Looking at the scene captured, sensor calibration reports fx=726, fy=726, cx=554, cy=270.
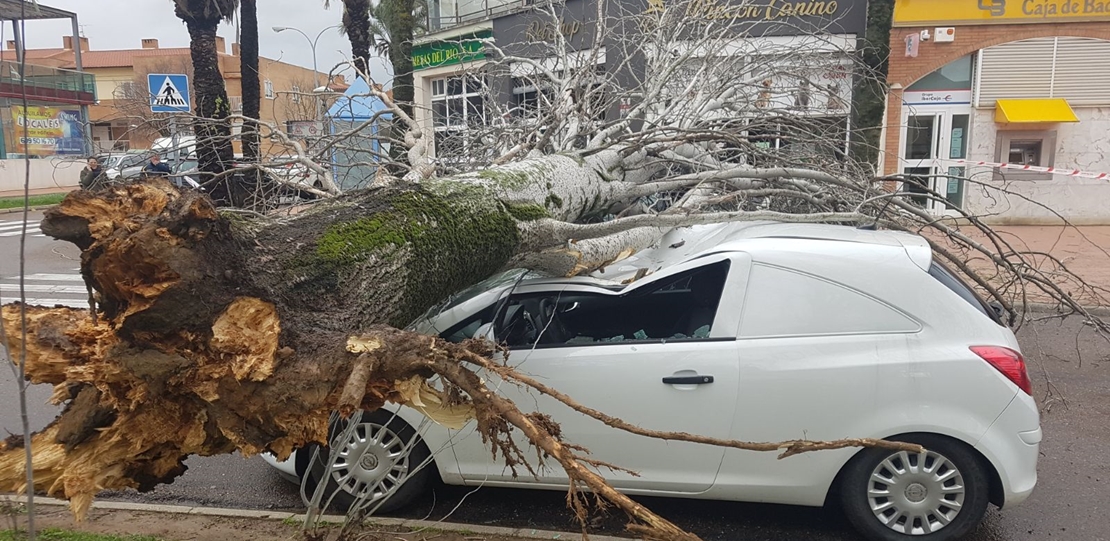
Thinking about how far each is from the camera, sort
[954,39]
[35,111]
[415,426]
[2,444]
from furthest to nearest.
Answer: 1. [35,111]
2. [954,39]
3. [415,426]
4. [2,444]

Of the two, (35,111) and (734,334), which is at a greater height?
(35,111)

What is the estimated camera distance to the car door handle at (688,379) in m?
3.43

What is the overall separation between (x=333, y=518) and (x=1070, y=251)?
41.2 ft

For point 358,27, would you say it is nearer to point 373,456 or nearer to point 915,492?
point 373,456

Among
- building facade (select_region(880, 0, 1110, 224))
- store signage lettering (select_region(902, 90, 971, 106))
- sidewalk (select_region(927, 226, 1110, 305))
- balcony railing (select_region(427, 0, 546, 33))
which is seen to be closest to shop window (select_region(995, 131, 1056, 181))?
building facade (select_region(880, 0, 1110, 224))

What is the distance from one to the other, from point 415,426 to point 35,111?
30220 millimetres

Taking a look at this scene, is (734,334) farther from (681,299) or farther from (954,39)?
(954,39)

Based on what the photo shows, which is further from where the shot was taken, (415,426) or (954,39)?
(954,39)

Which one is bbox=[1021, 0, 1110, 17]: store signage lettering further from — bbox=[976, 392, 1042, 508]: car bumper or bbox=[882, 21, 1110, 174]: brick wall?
bbox=[976, 392, 1042, 508]: car bumper

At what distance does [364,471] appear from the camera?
386 cm

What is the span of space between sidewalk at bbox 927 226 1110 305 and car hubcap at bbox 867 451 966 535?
4768 millimetres

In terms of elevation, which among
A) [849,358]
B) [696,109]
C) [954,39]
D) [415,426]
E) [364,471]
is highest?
[954,39]

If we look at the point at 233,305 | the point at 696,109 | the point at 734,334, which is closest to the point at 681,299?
the point at 734,334

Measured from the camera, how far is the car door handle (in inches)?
135
